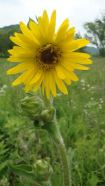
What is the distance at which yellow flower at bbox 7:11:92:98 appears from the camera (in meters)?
1.47

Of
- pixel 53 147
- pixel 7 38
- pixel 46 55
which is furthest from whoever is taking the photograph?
pixel 7 38

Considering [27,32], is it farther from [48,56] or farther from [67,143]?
[67,143]

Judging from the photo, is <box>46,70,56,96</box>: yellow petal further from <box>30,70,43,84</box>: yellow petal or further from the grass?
the grass

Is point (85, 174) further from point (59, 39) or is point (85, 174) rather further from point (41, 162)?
point (59, 39)

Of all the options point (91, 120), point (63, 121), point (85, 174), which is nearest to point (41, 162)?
point (85, 174)

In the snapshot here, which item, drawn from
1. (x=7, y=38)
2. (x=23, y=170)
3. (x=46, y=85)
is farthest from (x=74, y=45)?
(x=7, y=38)

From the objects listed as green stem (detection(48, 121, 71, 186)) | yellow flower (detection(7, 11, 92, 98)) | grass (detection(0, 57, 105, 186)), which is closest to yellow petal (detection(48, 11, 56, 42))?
yellow flower (detection(7, 11, 92, 98))

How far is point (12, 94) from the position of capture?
4.98m

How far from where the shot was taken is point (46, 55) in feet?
5.31

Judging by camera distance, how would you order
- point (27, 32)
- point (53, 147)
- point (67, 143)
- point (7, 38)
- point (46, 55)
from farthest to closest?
point (7, 38)
point (67, 143)
point (53, 147)
point (46, 55)
point (27, 32)

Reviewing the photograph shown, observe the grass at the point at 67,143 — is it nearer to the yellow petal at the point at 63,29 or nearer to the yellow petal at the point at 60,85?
the yellow petal at the point at 60,85

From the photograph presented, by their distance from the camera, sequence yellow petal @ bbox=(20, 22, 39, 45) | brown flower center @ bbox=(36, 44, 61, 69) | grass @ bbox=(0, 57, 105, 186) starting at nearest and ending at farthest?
yellow petal @ bbox=(20, 22, 39, 45) < brown flower center @ bbox=(36, 44, 61, 69) < grass @ bbox=(0, 57, 105, 186)

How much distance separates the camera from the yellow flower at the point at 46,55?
1.47 m

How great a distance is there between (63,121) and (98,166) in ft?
2.32
